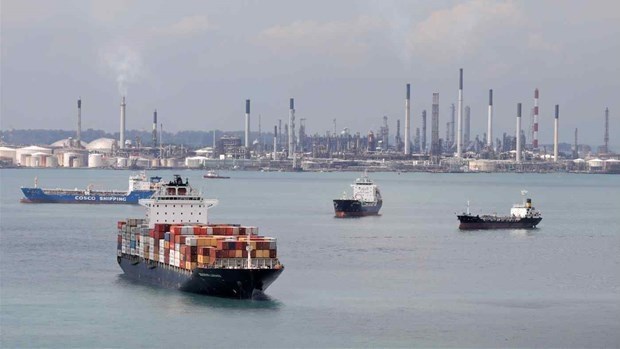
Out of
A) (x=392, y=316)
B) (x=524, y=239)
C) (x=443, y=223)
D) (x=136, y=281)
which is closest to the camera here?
(x=392, y=316)

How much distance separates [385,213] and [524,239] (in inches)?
1014

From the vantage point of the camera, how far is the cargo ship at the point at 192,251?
129 feet

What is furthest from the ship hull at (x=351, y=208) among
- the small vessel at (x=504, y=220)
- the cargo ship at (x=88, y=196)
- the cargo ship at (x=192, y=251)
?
the cargo ship at (x=192, y=251)

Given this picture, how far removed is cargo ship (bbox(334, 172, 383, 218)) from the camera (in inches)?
3393

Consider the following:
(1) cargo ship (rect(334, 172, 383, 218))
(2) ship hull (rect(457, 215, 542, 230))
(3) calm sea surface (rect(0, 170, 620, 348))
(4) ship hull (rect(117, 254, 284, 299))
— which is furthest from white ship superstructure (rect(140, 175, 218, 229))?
(1) cargo ship (rect(334, 172, 383, 218))

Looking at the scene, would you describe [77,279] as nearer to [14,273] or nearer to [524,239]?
[14,273]

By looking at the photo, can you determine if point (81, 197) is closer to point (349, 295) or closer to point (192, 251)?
point (349, 295)

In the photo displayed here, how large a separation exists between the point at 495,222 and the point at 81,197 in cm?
4019

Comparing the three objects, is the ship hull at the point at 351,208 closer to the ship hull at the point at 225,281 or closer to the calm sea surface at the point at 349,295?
the calm sea surface at the point at 349,295

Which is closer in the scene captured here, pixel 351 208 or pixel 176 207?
pixel 176 207

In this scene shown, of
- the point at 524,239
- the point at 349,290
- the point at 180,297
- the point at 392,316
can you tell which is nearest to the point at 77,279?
the point at 180,297

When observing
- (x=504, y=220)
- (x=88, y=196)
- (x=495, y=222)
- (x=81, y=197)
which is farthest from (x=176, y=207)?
(x=88, y=196)

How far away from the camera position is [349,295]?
137 feet

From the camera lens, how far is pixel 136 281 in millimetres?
44906
